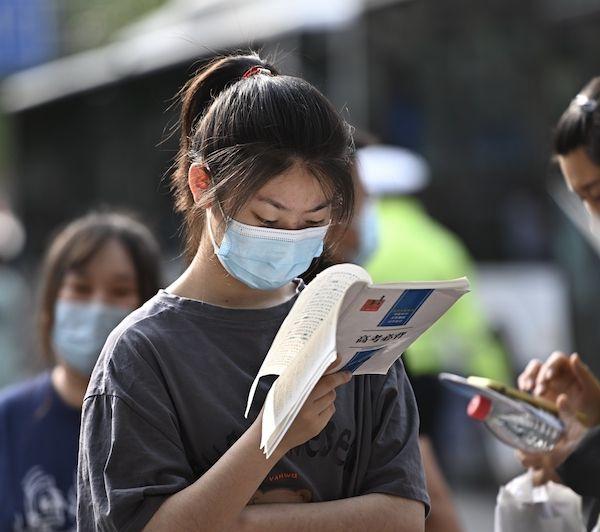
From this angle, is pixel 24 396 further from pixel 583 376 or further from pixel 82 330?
pixel 583 376

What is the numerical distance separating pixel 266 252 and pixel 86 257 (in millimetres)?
1761

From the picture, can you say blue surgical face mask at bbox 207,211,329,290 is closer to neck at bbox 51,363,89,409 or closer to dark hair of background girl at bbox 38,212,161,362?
neck at bbox 51,363,89,409

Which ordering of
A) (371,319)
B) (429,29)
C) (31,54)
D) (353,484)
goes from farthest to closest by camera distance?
(31,54)
(429,29)
(353,484)
(371,319)

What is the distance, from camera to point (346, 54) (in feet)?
29.8

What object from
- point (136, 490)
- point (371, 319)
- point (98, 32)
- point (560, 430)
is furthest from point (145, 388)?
point (98, 32)

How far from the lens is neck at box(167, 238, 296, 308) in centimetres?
241

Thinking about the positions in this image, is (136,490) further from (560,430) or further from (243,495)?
(560,430)

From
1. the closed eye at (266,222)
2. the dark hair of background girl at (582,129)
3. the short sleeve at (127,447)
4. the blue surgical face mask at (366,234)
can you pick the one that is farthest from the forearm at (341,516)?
the blue surgical face mask at (366,234)

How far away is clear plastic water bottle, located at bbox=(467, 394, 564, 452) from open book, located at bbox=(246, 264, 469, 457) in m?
0.74

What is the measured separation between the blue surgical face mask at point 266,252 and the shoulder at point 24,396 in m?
1.53

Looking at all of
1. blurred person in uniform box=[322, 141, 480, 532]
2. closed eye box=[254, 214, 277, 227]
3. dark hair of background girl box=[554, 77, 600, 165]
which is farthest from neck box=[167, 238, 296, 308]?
dark hair of background girl box=[554, 77, 600, 165]

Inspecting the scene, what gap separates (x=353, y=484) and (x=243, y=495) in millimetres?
313

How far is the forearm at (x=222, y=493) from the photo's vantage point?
216 centimetres

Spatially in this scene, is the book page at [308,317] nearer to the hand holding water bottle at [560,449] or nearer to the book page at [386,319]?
the book page at [386,319]
